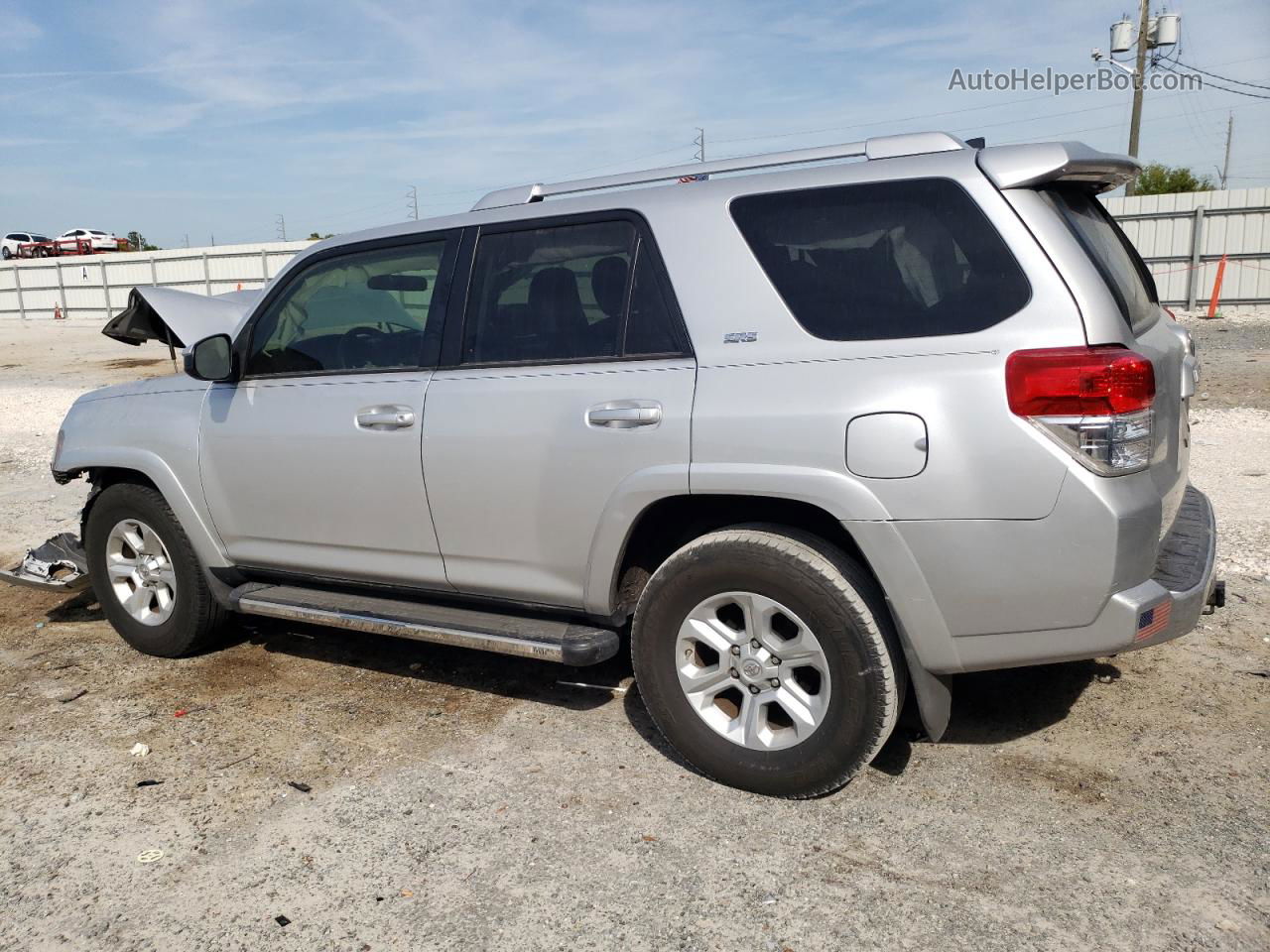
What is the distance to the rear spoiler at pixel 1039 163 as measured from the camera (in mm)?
3000

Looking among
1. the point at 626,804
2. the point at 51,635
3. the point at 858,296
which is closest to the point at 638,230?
the point at 858,296

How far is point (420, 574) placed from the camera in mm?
4098

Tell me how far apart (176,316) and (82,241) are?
1854 inches

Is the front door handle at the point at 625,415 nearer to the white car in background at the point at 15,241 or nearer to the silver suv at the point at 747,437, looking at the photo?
the silver suv at the point at 747,437

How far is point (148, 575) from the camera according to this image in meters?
4.93

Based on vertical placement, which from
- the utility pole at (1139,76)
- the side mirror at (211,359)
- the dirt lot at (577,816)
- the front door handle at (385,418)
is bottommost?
the dirt lot at (577,816)

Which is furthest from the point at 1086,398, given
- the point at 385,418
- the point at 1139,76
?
the point at 1139,76

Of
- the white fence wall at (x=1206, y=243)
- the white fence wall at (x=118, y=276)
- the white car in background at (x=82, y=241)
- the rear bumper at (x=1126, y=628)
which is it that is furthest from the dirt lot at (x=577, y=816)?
the white car in background at (x=82, y=241)

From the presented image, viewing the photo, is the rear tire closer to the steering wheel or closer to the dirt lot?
the dirt lot

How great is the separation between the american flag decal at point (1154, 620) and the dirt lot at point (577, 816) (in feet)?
2.03

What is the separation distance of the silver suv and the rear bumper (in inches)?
0.4

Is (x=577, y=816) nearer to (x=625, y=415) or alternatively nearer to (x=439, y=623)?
(x=439, y=623)

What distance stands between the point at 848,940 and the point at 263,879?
1.65 metres

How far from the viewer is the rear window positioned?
10.2ft
